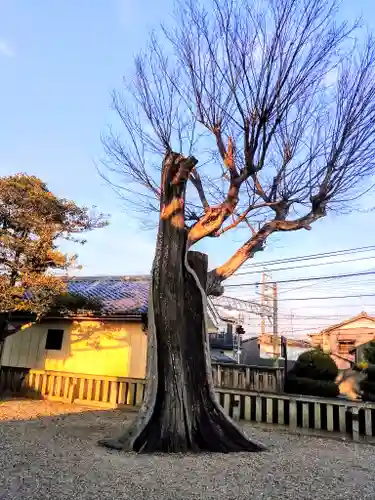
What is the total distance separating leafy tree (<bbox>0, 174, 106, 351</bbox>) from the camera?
8.37 m

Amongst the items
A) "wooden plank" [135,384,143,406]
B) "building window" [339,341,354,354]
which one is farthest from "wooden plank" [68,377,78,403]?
"building window" [339,341,354,354]

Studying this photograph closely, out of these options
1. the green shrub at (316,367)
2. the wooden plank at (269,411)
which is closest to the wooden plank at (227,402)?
the wooden plank at (269,411)

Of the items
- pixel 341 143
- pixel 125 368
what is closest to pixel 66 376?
pixel 125 368

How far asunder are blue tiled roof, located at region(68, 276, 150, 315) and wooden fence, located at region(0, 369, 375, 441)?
6.58 feet

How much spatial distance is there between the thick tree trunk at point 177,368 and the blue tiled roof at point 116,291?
459 cm

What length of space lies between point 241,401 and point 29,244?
521 centimetres

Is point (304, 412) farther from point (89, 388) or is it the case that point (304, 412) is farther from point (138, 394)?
point (89, 388)

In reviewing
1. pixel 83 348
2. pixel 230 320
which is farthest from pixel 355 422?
pixel 230 320

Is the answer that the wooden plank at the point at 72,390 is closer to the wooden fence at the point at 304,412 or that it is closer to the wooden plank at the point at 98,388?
the wooden plank at the point at 98,388

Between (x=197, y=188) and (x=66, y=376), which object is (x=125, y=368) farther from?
(x=197, y=188)

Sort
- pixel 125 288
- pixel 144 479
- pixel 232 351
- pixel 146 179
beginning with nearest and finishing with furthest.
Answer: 1. pixel 144 479
2. pixel 146 179
3. pixel 125 288
4. pixel 232 351

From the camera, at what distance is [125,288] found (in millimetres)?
13055

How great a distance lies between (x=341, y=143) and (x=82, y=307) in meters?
7.35

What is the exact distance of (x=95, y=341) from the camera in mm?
11055
